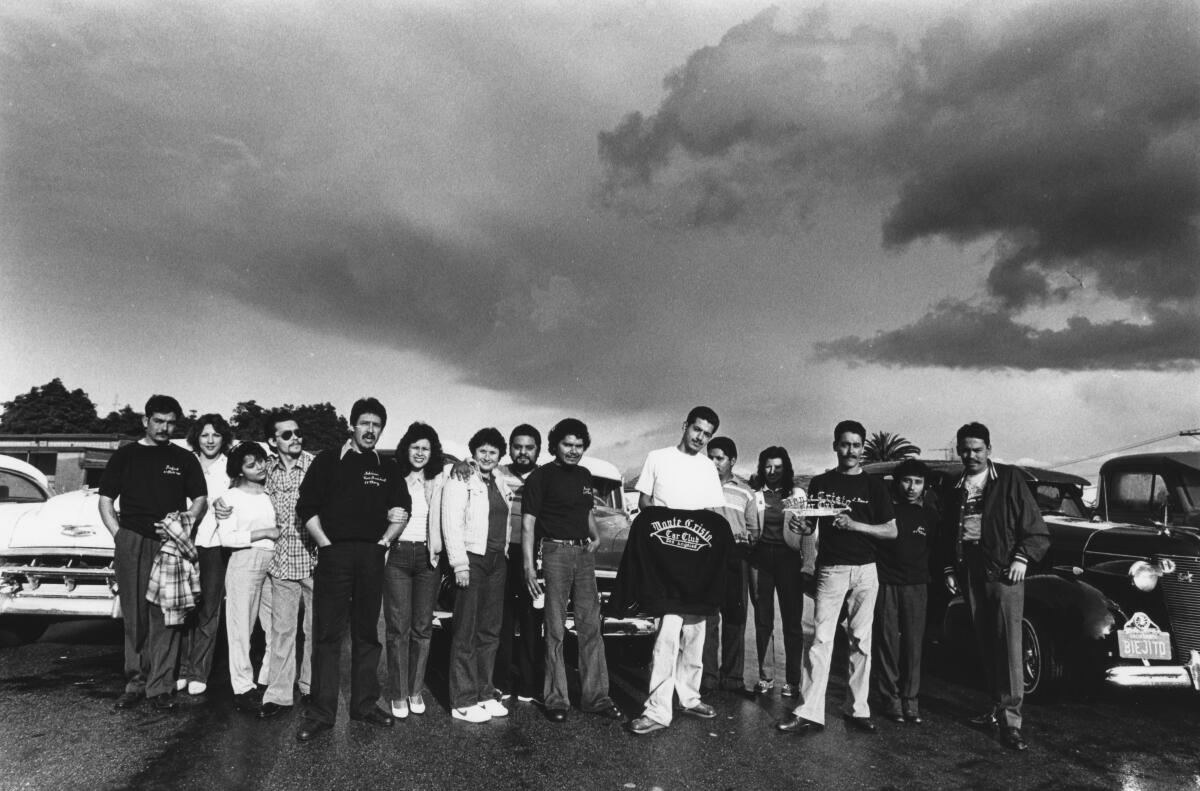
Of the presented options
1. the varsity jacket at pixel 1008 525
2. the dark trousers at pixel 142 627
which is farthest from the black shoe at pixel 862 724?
the dark trousers at pixel 142 627

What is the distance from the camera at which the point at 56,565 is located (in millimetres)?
6676

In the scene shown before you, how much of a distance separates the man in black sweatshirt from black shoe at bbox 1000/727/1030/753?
3814 millimetres

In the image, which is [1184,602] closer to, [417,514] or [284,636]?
[417,514]

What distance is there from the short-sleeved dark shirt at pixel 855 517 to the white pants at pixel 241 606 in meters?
3.81

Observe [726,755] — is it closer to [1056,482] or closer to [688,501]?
[688,501]

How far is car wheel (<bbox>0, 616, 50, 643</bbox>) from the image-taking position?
23.0 ft

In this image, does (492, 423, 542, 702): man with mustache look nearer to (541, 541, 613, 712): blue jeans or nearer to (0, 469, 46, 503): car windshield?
(541, 541, 613, 712): blue jeans

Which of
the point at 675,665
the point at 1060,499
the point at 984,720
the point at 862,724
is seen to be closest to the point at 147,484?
the point at 675,665

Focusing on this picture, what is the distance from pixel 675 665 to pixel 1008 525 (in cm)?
233

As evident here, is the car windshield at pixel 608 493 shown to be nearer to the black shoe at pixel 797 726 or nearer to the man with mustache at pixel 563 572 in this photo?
the man with mustache at pixel 563 572

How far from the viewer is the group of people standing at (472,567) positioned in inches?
193

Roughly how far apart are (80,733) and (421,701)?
77.2 inches

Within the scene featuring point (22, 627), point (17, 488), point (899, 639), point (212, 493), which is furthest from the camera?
point (17, 488)

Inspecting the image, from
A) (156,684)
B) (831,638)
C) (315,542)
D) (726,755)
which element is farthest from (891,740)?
(156,684)
